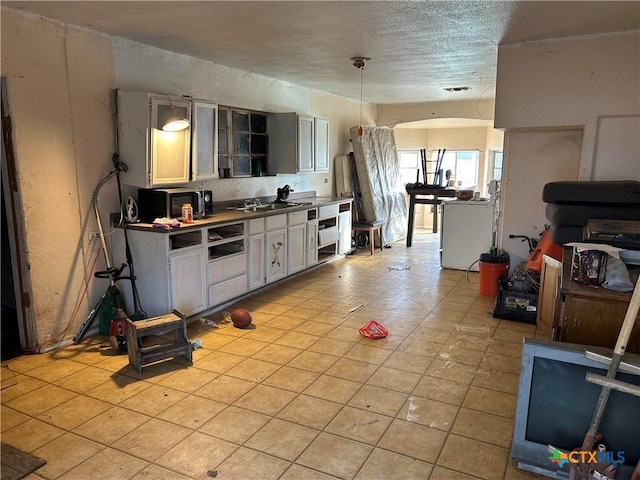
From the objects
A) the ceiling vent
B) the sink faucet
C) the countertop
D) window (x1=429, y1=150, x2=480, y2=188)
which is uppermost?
the ceiling vent

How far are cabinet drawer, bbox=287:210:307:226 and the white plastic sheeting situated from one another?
84.9 inches

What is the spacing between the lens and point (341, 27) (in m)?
3.49

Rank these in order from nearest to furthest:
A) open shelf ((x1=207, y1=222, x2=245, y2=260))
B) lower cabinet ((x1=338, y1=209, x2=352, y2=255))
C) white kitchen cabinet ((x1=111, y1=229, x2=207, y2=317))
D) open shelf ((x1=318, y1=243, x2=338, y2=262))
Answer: white kitchen cabinet ((x1=111, y1=229, x2=207, y2=317)), open shelf ((x1=207, y1=222, x2=245, y2=260)), open shelf ((x1=318, y1=243, x2=338, y2=262)), lower cabinet ((x1=338, y1=209, x2=352, y2=255))

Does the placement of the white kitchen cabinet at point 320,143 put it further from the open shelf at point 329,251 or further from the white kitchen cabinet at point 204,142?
the white kitchen cabinet at point 204,142

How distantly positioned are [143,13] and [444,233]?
4298 millimetres

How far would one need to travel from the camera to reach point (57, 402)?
2.74 metres

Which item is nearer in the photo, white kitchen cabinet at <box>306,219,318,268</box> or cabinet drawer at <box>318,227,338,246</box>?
white kitchen cabinet at <box>306,219,318,268</box>

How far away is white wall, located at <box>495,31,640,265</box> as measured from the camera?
3744 millimetres

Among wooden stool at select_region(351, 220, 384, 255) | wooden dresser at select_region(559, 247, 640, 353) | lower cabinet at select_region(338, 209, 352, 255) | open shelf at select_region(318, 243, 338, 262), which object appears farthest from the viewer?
wooden stool at select_region(351, 220, 384, 255)

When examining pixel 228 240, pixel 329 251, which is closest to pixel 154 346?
pixel 228 240

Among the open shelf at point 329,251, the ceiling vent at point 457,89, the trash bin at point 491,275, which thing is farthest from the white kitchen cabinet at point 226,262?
the ceiling vent at point 457,89

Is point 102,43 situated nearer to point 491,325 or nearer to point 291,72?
point 291,72

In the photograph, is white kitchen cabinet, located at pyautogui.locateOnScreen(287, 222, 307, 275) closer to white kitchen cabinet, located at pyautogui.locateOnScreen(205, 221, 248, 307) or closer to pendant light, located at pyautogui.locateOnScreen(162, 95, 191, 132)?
white kitchen cabinet, located at pyautogui.locateOnScreen(205, 221, 248, 307)

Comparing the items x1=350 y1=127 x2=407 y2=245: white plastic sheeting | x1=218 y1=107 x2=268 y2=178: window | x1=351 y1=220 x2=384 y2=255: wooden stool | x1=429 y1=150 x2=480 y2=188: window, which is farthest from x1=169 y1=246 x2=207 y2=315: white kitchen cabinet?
x1=429 y1=150 x2=480 y2=188: window
